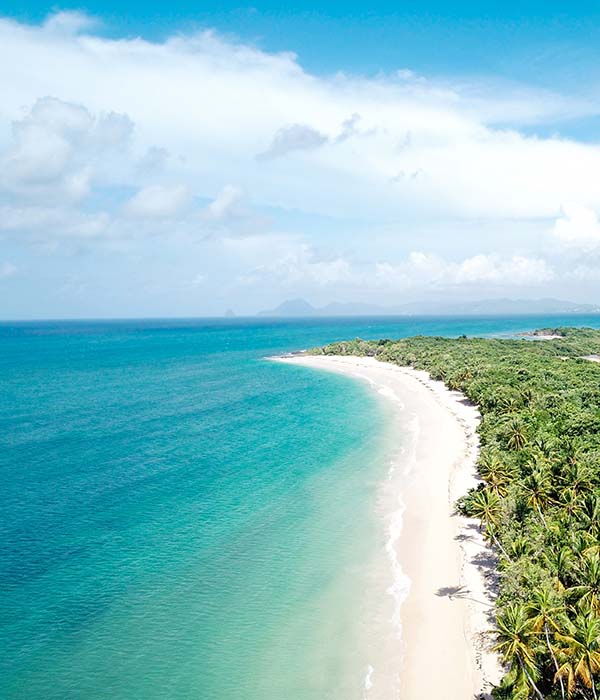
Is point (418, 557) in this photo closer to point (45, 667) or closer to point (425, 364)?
point (45, 667)

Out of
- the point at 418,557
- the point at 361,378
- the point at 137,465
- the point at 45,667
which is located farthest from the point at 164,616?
the point at 361,378

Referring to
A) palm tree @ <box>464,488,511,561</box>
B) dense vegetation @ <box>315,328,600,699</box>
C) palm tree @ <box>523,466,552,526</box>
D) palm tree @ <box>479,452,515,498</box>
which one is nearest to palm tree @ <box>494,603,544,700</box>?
dense vegetation @ <box>315,328,600,699</box>

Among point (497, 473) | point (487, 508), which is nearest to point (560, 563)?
point (487, 508)

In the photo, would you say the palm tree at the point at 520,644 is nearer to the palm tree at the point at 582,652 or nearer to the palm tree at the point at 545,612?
the palm tree at the point at 545,612

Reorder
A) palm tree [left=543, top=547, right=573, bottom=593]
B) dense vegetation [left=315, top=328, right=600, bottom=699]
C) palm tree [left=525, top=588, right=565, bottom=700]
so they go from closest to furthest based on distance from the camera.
Answer: dense vegetation [left=315, top=328, right=600, bottom=699] < palm tree [left=525, top=588, right=565, bottom=700] < palm tree [left=543, top=547, right=573, bottom=593]

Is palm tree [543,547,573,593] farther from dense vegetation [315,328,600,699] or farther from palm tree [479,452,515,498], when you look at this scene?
palm tree [479,452,515,498]
